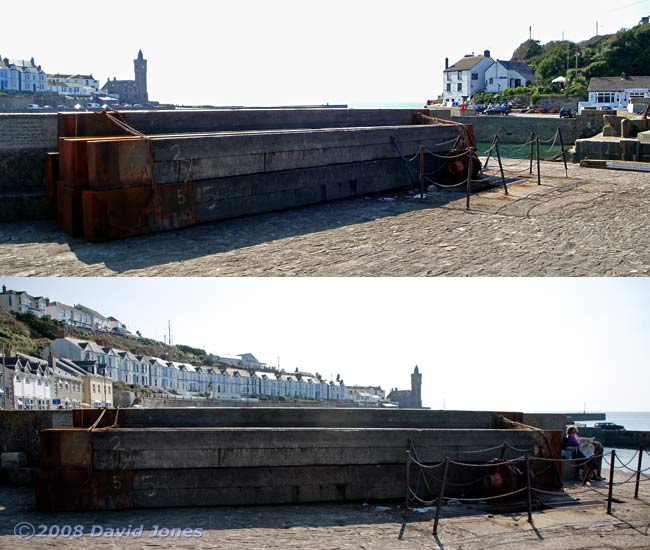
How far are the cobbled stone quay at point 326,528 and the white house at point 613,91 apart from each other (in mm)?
72787

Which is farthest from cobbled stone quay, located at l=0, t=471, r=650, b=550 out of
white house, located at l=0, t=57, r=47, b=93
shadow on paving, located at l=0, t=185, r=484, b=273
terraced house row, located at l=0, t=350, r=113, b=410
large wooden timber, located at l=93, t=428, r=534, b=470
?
white house, located at l=0, t=57, r=47, b=93

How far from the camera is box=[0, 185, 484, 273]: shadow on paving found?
8.84 meters

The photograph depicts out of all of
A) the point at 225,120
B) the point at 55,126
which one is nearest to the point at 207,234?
the point at 55,126

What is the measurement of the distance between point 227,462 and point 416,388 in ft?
265

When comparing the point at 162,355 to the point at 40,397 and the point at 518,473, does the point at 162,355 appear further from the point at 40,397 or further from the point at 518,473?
the point at 518,473

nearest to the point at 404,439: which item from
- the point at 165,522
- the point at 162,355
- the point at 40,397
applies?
the point at 165,522

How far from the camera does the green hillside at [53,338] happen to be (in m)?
56.3

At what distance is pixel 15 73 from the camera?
164500 millimetres

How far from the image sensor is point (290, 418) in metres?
9.91

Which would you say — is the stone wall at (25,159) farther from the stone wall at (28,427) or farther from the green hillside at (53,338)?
the green hillside at (53,338)

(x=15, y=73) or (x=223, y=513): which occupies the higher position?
(x=15, y=73)

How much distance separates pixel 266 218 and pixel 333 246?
170 cm

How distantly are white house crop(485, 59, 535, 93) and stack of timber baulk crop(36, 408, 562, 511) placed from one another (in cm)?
10319

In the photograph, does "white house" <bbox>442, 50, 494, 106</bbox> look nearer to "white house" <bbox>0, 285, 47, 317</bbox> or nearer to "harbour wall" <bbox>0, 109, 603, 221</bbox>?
"white house" <bbox>0, 285, 47, 317</bbox>
